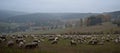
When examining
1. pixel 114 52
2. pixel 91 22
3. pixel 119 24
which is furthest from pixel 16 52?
pixel 91 22

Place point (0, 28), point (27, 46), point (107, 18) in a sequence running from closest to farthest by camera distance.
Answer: point (27, 46), point (107, 18), point (0, 28)

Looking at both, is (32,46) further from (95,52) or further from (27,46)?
(95,52)

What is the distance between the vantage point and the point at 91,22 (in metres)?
132

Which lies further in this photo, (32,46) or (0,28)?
(0,28)

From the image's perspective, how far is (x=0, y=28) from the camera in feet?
635

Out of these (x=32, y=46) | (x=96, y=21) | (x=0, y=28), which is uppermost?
(x=32, y=46)

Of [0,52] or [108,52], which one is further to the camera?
[108,52]

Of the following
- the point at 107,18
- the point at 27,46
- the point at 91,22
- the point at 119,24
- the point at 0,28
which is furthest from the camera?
the point at 0,28

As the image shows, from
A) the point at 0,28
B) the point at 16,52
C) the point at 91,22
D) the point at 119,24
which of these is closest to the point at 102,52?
the point at 16,52

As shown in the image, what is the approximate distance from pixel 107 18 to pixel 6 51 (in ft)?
456

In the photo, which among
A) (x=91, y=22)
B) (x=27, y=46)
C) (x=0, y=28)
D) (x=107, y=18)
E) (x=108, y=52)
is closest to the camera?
(x=108, y=52)

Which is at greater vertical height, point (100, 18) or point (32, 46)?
point (32, 46)

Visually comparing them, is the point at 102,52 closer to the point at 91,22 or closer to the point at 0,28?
the point at 91,22

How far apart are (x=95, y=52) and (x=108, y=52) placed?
1.08 metres
